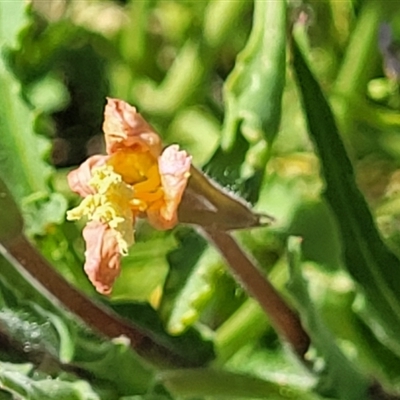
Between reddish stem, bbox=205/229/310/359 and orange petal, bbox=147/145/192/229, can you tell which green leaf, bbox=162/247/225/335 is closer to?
reddish stem, bbox=205/229/310/359

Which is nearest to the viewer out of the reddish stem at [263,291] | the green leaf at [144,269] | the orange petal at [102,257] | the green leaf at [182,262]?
the orange petal at [102,257]

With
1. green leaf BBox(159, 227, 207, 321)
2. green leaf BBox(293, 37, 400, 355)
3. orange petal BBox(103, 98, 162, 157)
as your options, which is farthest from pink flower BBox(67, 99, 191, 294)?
green leaf BBox(159, 227, 207, 321)

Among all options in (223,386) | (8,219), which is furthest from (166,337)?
(8,219)

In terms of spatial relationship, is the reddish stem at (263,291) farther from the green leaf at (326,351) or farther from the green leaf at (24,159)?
the green leaf at (24,159)

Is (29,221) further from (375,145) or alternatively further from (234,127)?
(375,145)

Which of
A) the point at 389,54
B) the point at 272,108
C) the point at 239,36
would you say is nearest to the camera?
the point at 272,108

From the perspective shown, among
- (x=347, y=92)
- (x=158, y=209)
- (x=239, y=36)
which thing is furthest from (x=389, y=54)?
(x=158, y=209)

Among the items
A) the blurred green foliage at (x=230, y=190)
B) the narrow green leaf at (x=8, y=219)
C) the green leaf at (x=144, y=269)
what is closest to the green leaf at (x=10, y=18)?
the blurred green foliage at (x=230, y=190)
